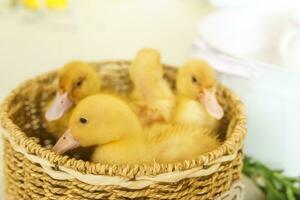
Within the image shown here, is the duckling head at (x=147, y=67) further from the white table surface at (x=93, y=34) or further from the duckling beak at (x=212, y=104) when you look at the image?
the white table surface at (x=93, y=34)

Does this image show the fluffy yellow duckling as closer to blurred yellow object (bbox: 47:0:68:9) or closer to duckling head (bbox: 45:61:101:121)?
duckling head (bbox: 45:61:101:121)

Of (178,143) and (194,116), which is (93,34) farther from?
(178,143)

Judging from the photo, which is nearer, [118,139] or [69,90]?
[118,139]

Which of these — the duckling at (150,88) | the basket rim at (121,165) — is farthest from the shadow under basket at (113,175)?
the duckling at (150,88)

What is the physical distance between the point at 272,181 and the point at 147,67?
0.27 m

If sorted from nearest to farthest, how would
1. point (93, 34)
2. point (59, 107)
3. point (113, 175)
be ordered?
point (113, 175) → point (59, 107) → point (93, 34)

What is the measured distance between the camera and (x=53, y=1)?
1444 millimetres

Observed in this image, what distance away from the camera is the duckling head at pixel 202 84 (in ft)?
2.42

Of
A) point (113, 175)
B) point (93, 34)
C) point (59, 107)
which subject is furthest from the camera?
point (93, 34)

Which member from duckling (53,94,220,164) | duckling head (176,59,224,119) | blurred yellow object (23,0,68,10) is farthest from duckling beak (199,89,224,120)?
blurred yellow object (23,0,68,10)

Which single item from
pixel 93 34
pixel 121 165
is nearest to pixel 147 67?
pixel 121 165

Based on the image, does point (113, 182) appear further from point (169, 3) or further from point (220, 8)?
point (169, 3)

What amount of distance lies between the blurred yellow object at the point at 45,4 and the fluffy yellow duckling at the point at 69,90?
2.35 feet

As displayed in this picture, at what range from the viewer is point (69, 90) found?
0.74m
